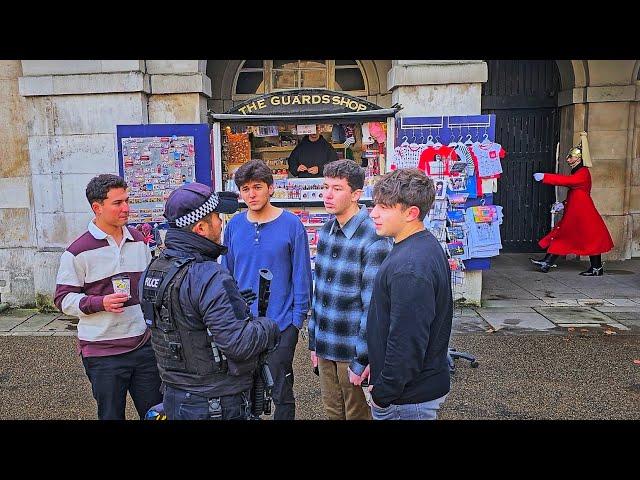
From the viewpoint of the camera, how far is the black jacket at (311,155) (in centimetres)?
771

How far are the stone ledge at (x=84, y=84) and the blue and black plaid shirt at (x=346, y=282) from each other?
15.9 feet

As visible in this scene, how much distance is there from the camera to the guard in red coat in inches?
349

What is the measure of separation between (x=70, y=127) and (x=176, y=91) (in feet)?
4.73

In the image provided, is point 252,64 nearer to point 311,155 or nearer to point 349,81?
point 349,81

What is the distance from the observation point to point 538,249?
11086 mm

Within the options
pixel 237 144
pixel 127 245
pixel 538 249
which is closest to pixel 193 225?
pixel 127 245

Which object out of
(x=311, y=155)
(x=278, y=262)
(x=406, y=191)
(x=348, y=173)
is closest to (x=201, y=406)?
(x=278, y=262)

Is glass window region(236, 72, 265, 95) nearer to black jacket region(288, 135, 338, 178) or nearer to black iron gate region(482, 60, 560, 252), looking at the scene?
black jacket region(288, 135, 338, 178)

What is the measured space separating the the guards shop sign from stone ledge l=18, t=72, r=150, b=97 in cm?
A: 147

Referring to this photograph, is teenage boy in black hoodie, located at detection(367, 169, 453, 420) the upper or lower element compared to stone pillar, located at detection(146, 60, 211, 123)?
lower

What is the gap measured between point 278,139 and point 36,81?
3199 millimetres

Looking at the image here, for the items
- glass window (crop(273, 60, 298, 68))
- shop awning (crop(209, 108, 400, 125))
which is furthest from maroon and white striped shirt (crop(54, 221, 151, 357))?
glass window (crop(273, 60, 298, 68))

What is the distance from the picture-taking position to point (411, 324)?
2.43 m
